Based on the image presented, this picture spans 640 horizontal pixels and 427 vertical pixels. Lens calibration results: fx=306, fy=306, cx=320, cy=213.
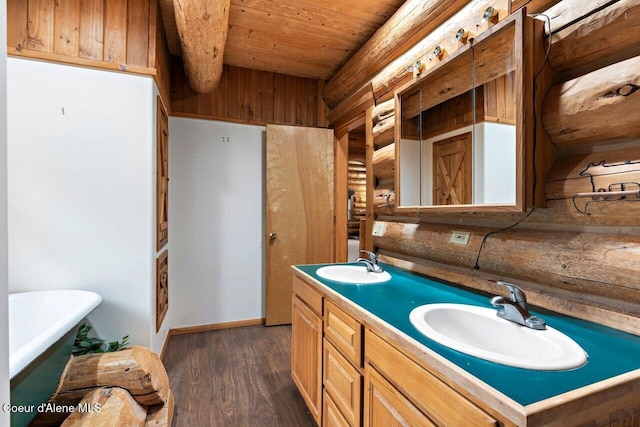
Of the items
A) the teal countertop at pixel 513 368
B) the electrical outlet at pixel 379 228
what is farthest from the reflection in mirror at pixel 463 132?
the teal countertop at pixel 513 368

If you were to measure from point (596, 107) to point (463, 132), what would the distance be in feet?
1.99

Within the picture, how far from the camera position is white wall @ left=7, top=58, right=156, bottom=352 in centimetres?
192

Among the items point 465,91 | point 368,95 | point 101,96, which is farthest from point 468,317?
point 101,96

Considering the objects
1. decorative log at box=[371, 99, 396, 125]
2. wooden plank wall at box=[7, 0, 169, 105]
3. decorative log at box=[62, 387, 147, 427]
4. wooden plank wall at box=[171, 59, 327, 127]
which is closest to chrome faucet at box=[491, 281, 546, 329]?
decorative log at box=[371, 99, 396, 125]

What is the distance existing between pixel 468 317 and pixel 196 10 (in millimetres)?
2097

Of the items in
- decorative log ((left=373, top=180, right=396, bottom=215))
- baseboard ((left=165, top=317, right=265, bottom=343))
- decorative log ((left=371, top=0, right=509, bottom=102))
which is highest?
decorative log ((left=371, top=0, right=509, bottom=102))

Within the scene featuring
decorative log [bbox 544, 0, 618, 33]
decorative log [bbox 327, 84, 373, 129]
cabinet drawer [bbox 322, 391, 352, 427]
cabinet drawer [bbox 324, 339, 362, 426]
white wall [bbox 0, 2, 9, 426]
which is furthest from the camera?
decorative log [bbox 327, 84, 373, 129]

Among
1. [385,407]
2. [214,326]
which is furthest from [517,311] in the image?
[214,326]

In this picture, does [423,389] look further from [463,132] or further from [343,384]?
[463,132]

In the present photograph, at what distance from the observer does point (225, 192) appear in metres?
3.24

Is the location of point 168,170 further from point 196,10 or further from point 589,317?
point 589,317

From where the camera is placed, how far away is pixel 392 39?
2.24 metres

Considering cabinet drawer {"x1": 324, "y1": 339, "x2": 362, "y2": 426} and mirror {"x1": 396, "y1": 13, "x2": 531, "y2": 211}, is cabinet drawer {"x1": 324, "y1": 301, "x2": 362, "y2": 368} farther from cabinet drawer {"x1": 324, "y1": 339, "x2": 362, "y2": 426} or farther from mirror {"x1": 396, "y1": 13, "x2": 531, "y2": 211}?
mirror {"x1": 396, "y1": 13, "x2": 531, "y2": 211}

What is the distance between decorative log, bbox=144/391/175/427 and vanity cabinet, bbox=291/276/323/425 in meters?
0.76
